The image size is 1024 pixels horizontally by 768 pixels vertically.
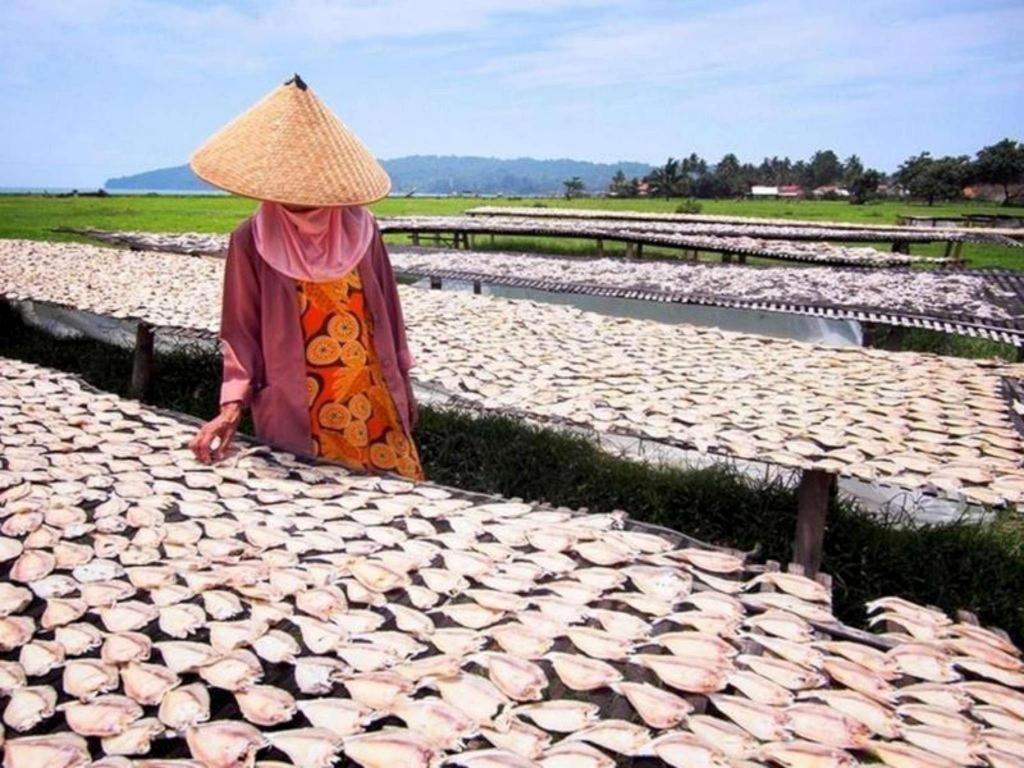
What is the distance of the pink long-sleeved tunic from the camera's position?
2051mm

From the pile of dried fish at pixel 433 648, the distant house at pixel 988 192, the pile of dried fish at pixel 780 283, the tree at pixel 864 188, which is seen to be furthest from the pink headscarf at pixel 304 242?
the distant house at pixel 988 192

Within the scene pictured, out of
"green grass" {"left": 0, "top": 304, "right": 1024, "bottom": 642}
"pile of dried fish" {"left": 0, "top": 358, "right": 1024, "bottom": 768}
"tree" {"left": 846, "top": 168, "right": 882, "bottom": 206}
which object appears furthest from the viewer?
"tree" {"left": 846, "top": 168, "right": 882, "bottom": 206}

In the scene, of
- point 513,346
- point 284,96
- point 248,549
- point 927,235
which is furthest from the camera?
point 927,235

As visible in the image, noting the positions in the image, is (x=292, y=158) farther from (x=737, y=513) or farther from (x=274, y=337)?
(x=737, y=513)

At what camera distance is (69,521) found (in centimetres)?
158

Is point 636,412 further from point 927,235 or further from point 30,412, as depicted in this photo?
point 927,235

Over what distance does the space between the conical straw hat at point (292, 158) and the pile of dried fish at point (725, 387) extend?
4.45 ft

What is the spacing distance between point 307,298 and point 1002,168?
5828 cm

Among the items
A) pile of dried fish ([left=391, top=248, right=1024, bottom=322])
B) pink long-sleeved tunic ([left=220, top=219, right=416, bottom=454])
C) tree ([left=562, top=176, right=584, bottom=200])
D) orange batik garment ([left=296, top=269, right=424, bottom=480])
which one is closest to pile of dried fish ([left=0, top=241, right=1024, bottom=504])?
orange batik garment ([left=296, top=269, right=424, bottom=480])

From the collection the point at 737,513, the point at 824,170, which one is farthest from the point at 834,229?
the point at 824,170

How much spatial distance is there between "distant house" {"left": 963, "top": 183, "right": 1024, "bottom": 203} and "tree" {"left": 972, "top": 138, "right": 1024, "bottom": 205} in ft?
0.93

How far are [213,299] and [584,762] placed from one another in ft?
17.0

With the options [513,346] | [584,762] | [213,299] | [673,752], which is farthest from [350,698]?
[213,299]

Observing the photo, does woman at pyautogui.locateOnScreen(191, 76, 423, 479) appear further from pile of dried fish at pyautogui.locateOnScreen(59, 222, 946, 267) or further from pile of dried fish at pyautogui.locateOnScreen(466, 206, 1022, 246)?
pile of dried fish at pyautogui.locateOnScreen(466, 206, 1022, 246)
